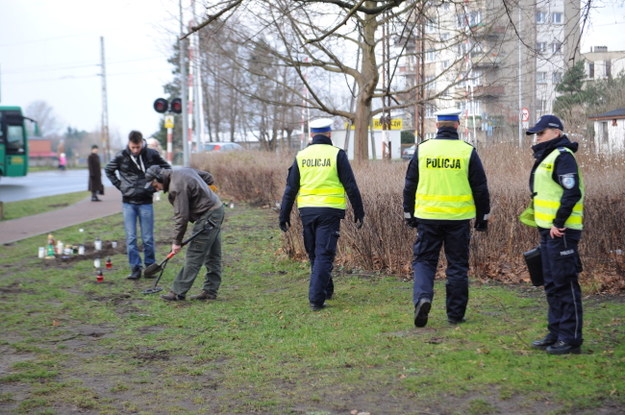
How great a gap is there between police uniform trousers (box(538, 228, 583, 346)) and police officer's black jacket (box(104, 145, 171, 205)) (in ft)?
19.2

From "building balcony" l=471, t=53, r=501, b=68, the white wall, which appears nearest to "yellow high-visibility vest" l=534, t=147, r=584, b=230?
the white wall

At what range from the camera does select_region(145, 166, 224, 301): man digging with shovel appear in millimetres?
8430

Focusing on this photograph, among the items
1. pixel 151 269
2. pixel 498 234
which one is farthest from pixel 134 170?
pixel 498 234

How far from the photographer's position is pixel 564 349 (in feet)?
18.2

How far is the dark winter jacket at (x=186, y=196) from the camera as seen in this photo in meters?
8.41

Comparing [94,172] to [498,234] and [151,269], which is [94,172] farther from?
[498,234]

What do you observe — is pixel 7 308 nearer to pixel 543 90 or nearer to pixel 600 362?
pixel 600 362

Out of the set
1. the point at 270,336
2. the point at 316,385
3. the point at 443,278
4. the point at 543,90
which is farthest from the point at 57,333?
the point at 543,90

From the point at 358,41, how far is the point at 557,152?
12106 mm

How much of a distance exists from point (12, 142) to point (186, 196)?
3098 cm

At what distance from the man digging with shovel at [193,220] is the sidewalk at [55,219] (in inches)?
270

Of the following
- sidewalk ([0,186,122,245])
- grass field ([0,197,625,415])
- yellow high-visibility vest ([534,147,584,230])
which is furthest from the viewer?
sidewalk ([0,186,122,245])

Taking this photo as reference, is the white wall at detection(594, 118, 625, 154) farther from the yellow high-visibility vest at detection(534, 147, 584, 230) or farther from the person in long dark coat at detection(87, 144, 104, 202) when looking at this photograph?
the person in long dark coat at detection(87, 144, 104, 202)

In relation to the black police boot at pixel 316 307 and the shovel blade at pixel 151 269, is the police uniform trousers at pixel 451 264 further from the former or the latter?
A: the shovel blade at pixel 151 269
